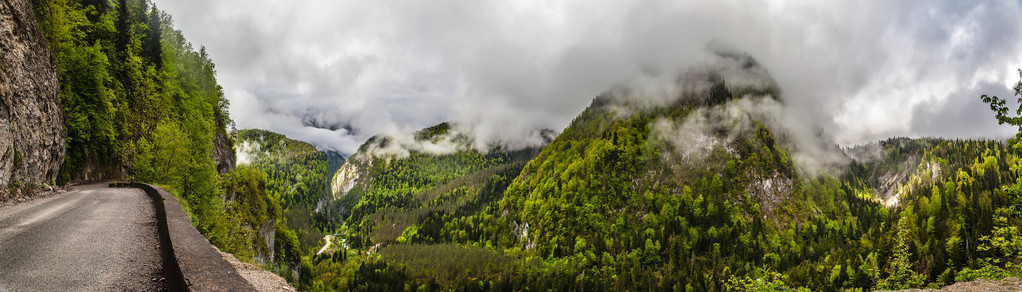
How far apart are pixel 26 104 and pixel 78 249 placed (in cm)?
2278

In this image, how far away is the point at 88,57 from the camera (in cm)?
3306

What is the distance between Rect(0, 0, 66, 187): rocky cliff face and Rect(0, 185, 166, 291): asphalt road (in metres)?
5.80

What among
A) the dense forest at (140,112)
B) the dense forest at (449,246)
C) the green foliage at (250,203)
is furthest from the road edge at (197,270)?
the green foliage at (250,203)

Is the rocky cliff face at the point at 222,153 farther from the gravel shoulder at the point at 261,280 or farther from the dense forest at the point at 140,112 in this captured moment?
the gravel shoulder at the point at 261,280

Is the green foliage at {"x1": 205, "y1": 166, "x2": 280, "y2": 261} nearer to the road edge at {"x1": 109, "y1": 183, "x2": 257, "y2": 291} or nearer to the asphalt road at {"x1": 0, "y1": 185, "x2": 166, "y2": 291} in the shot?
the asphalt road at {"x1": 0, "y1": 185, "x2": 166, "y2": 291}

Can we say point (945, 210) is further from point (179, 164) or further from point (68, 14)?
point (68, 14)

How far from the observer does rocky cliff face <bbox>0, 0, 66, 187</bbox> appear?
67.6ft

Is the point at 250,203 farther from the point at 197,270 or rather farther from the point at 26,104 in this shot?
the point at 197,270

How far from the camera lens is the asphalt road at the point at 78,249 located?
7.34 m

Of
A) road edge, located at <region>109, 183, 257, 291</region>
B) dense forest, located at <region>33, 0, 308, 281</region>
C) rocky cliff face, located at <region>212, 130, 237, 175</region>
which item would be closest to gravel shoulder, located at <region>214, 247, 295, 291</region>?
road edge, located at <region>109, 183, 257, 291</region>

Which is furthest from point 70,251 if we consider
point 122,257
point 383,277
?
point 383,277

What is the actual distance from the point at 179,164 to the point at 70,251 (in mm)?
31067

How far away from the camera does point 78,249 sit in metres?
9.92

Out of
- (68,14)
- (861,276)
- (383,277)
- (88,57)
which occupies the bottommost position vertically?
(383,277)
